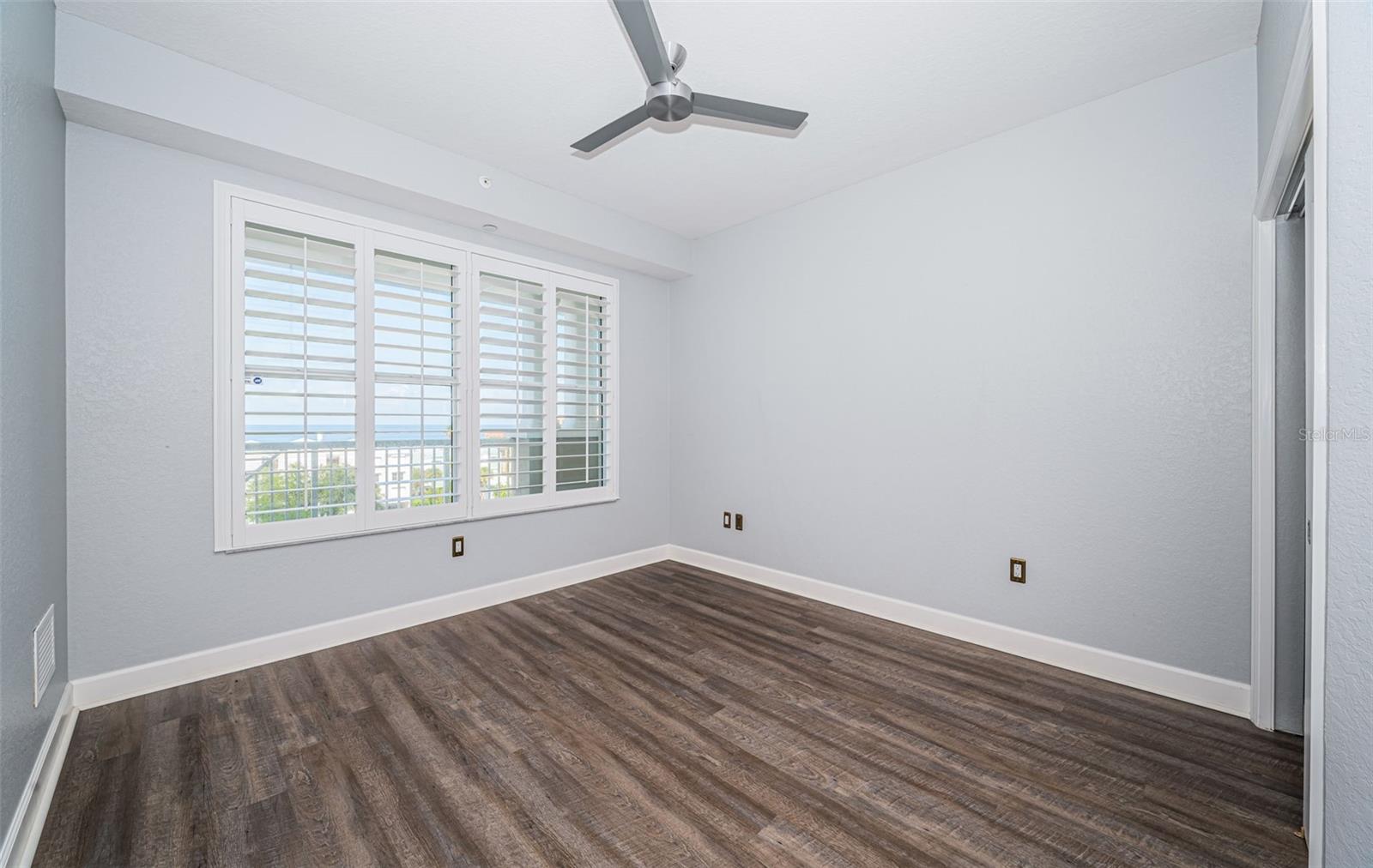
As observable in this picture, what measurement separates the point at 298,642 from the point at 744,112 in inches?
130

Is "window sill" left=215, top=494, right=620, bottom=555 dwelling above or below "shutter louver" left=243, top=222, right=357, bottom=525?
below

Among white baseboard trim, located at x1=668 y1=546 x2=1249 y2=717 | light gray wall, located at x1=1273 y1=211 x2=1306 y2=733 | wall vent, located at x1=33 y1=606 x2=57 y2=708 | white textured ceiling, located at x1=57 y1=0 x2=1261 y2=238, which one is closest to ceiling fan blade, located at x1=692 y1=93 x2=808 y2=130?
white textured ceiling, located at x1=57 y1=0 x2=1261 y2=238

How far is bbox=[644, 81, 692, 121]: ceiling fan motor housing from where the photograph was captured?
6.46 ft

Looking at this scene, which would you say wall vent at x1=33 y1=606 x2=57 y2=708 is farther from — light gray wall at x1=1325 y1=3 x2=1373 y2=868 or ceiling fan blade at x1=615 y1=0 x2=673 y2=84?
light gray wall at x1=1325 y1=3 x2=1373 y2=868

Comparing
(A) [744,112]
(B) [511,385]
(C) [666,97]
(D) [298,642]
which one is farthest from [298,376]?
(A) [744,112]

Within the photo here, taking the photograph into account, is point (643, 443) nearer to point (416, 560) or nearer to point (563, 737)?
point (416, 560)

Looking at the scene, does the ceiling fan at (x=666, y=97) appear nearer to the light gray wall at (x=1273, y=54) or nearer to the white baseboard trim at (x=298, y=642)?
the light gray wall at (x=1273, y=54)

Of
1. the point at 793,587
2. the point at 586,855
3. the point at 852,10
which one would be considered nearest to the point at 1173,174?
the point at 852,10

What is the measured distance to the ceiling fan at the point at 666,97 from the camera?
1732 millimetres

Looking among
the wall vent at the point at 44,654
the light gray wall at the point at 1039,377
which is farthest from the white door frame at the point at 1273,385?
the wall vent at the point at 44,654

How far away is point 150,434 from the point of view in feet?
7.95

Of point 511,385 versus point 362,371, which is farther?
point 511,385

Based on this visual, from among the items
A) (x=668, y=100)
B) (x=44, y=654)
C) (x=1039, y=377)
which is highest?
(x=668, y=100)

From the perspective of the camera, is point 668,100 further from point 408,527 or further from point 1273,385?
point 408,527
